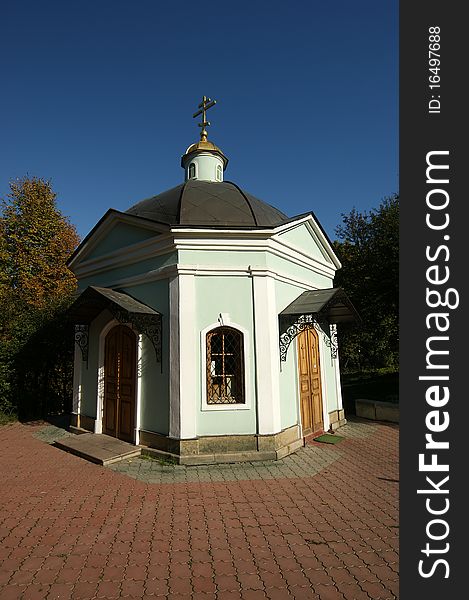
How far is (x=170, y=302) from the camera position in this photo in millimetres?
7176

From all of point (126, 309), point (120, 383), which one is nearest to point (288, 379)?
point (126, 309)

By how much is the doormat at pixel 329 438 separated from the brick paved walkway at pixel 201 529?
112 cm

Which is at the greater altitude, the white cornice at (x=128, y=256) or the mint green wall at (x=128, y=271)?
the white cornice at (x=128, y=256)

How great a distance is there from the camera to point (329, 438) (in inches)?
334

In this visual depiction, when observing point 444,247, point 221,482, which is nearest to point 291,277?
point 221,482

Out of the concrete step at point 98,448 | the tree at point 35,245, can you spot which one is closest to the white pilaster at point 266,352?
the concrete step at point 98,448

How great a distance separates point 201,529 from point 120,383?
4473 millimetres

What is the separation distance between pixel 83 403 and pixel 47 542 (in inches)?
210

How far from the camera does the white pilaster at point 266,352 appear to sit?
6.91m

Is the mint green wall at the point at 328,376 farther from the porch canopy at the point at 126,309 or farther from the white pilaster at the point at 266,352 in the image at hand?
the porch canopy at the point at 126,309

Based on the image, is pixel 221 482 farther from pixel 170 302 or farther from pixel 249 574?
pixel 170 302

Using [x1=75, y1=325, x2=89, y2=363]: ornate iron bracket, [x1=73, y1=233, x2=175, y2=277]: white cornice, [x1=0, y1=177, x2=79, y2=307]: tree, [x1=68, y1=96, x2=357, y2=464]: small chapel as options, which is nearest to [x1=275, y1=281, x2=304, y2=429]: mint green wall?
[x1=68, y1=96, x2=357, y2=464]: small chapel

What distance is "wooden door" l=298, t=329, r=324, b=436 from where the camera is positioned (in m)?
8.37

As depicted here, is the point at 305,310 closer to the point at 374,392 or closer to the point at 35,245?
the point at 374,392
